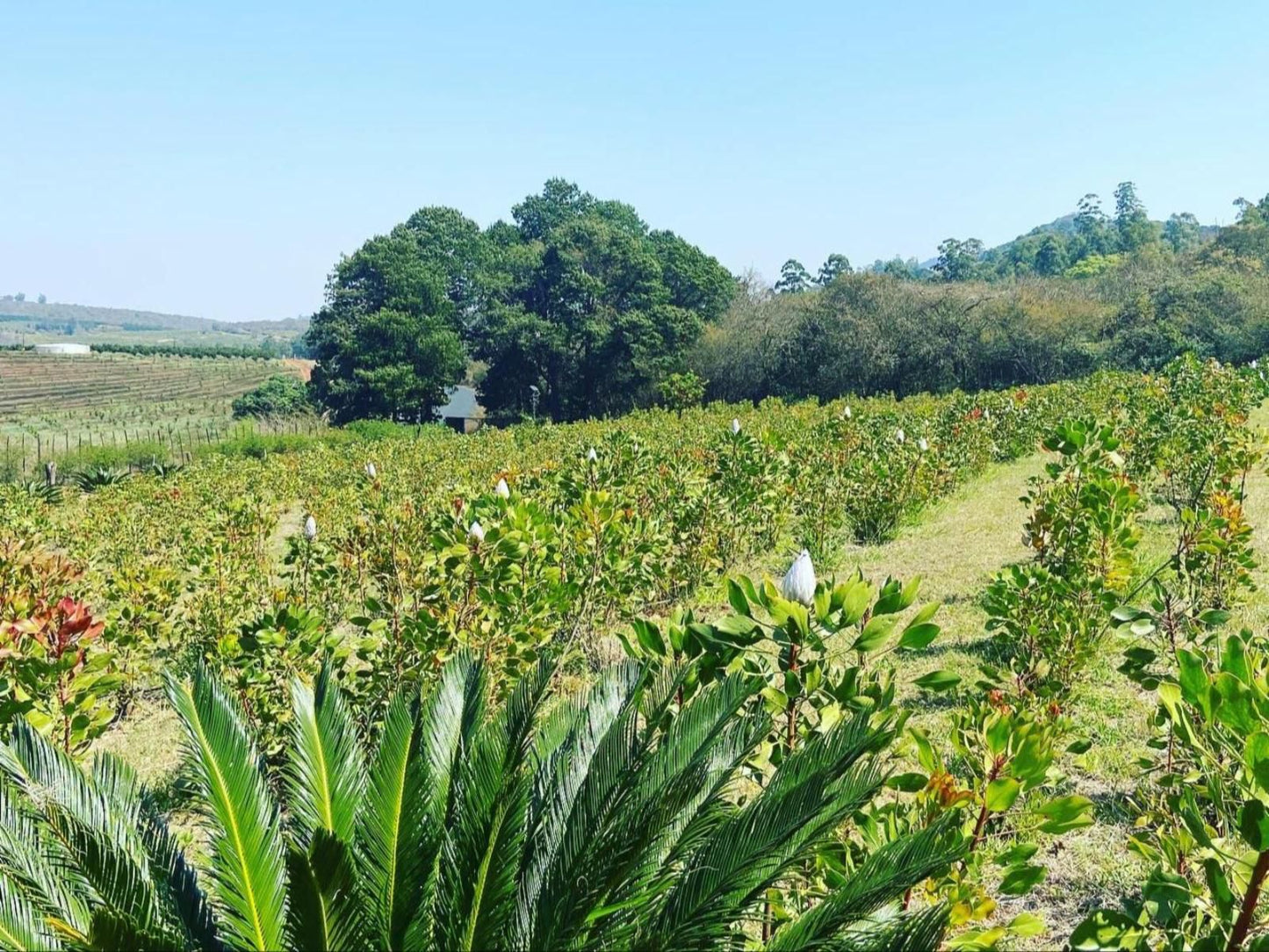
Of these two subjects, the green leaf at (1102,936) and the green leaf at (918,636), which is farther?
the green leaf at (918,636)

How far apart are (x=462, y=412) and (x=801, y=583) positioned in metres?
36.9

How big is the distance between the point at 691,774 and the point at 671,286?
34.6 metres

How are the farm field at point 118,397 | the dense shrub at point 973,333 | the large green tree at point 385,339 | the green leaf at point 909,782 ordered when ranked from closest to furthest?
the green leaf at point 909,782 → the dense shrub at point 973,333 → the large green tree at point 385,339 → the farm field at point 118,397

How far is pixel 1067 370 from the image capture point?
26156mm

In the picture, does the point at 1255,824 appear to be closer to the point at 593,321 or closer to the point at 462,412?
the point at 593,321

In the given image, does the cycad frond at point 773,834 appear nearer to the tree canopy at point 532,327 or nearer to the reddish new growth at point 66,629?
the reddish new growth at point 66,629

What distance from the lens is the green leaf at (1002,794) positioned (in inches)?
65.6

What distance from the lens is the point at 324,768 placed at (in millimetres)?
1954

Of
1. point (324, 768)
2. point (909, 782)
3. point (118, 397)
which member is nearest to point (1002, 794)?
point (909, 782)

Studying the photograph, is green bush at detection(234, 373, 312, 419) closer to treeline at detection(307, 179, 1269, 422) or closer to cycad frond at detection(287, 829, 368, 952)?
treeline at detection(307, 179, 1269, 422)

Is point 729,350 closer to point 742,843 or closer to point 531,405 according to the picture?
point 531,405

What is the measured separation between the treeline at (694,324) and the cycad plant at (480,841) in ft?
87.2

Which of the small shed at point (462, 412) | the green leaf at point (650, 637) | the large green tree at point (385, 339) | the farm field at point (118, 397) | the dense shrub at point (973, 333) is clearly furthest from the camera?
the small shed at point (462, 412)

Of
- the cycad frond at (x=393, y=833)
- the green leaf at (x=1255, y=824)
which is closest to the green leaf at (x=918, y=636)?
the green leaf at (x=1255, y=824)
